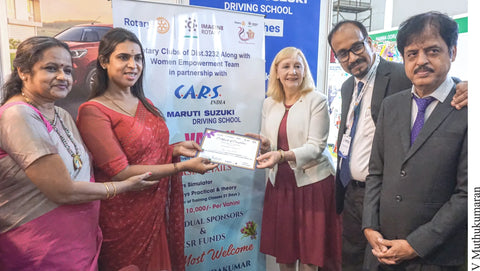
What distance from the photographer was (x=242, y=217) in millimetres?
2863

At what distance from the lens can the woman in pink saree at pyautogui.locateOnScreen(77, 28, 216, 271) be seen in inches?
70.1

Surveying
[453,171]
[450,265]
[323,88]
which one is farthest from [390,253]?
[323,88]

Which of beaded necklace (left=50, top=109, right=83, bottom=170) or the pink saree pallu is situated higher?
beaded necklace (left=50, top=109, right=83, bottom=170)

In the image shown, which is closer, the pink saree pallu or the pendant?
the pink saree pallu

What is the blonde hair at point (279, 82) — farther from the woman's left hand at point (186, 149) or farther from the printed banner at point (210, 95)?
the woman's left hand at point (186, 149)

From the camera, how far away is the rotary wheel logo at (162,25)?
235 centimetres

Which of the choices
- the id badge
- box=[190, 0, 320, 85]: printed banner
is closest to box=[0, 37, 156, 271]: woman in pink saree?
the id badge

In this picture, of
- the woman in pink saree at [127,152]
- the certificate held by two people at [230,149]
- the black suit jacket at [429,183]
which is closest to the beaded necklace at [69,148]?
the woman in pink saree at [127,152]

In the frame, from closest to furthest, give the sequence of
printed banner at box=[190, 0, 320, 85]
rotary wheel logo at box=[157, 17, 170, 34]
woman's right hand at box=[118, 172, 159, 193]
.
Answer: woman's right hand at box=[118, 172, 159, 193], rotary wheel logo at box=[157, 17, 170, 34], printed banner at box=[190, 0, 320, 85]

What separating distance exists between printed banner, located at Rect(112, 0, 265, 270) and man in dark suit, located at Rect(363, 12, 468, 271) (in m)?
1.38

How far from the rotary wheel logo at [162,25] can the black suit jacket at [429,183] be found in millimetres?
1609

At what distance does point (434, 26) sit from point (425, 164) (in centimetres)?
59

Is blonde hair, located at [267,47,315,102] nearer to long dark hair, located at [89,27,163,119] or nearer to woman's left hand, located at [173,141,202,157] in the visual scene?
woman's left hand, located at [173,141,202,157]

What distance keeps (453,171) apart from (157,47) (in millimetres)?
Result: 1926
